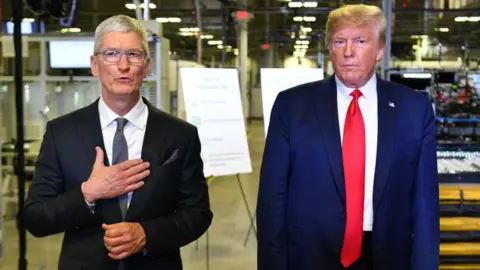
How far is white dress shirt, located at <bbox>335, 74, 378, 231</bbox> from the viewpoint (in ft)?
5.70

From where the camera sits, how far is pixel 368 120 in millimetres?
1777

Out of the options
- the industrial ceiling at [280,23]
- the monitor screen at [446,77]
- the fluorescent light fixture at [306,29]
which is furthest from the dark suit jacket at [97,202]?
the fluorescent light fixture at [306,29]

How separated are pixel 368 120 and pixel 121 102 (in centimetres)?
78

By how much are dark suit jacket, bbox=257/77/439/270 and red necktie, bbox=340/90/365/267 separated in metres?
0.02

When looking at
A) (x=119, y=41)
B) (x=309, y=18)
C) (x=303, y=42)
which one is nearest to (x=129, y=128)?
(x=119, y=41)

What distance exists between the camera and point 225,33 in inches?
608

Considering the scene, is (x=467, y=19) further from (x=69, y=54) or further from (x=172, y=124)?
(x=172, y=124)

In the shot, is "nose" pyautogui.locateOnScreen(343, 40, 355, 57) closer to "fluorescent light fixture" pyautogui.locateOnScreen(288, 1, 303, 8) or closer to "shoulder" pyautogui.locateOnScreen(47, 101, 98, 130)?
"shoulder" pyautogui.locateOnScreen(47, 101, 98, 130)

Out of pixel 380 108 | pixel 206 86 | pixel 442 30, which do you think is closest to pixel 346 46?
pixel 380 108

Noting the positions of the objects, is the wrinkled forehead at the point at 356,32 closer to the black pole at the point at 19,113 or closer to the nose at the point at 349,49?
the nose at the point at 349,49

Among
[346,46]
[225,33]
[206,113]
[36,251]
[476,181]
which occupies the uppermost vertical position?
[225,33]

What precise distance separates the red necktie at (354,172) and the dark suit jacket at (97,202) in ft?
1.57

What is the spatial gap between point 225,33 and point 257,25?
5.39m

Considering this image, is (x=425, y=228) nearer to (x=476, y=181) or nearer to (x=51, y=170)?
(x=51, y=170)
